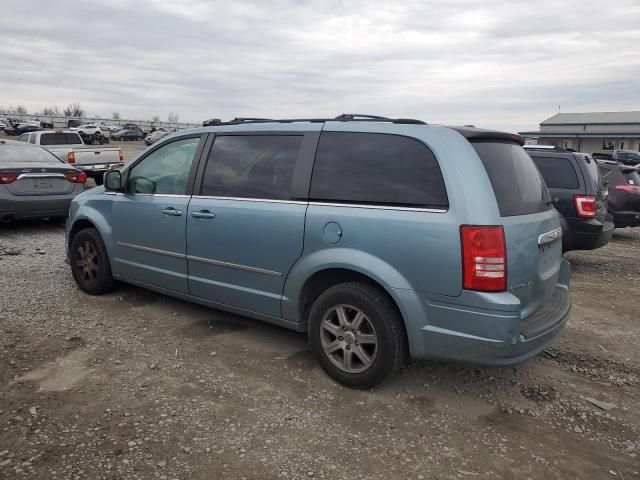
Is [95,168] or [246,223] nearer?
[246,223]

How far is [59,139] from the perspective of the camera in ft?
52.4

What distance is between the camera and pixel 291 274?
3867 mm

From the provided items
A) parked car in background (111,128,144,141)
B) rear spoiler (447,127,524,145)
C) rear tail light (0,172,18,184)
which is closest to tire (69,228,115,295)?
rear tail light (0,172,18,184)

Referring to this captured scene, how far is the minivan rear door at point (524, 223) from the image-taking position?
3.24 m

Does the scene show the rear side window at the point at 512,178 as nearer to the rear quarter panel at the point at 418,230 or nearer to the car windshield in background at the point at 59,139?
the rear quarter panel at the point at 418,230

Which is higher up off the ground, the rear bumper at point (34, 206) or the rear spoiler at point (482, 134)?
the rear spoiler at point (482, 134)

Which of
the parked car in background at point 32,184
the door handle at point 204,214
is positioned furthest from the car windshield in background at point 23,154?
the door handle at point 204,214

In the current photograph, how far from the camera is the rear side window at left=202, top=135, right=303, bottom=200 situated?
402 centimetres

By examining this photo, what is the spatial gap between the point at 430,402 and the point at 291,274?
4.27 feet

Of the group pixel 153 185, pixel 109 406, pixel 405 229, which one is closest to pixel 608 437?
pixel 405 229

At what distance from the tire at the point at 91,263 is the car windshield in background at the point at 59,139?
11573mm

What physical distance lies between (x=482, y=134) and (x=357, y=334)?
5.17 ft

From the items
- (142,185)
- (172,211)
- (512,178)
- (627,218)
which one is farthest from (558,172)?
(142,185)

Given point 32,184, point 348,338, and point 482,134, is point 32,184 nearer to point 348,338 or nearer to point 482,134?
point 348,338
